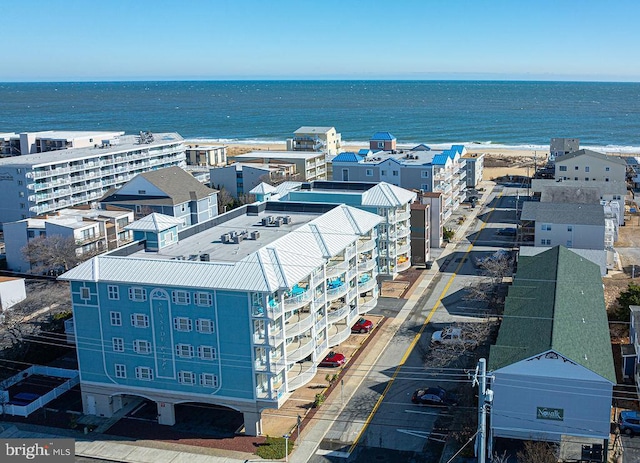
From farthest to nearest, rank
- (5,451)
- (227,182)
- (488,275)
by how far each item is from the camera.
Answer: (227,182), (488,275), (5,451)

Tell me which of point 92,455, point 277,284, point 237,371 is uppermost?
point 277,284

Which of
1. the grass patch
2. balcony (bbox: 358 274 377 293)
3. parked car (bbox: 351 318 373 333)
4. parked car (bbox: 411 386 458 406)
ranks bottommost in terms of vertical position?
the grass patch

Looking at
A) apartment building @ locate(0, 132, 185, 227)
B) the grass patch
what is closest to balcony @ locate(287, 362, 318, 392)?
the grass patch

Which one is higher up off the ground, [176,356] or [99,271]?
[99,271]

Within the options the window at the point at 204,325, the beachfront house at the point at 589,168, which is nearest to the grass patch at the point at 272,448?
the window at the point at 204,325

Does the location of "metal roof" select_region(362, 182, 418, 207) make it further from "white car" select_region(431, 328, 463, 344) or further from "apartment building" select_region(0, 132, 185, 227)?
"apartment building" select_region(0, 132, 185, 227)

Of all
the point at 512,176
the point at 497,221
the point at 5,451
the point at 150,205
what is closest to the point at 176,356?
the point at 5,451

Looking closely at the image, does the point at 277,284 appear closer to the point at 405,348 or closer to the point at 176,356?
the point at 176,356
